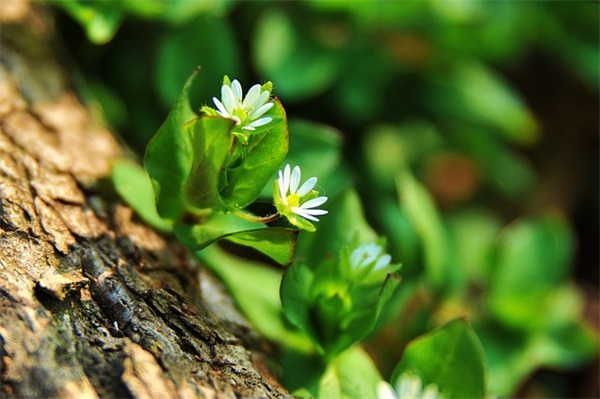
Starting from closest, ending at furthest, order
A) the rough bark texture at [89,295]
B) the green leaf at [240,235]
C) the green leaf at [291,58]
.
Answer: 1. the rough bark texture at [89,295]
2. the green leaf at [240,235]
3. the green leaf at [291,58]

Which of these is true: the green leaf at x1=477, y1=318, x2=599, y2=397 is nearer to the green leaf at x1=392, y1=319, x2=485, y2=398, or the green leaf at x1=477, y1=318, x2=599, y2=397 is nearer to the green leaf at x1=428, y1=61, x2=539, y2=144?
the green leaf at x1=392, y1=319, x2=485, y2=398

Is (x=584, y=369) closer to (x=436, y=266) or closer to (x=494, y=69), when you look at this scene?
(x=436, y=266)

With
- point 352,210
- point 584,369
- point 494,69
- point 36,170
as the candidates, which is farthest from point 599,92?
point 36,170

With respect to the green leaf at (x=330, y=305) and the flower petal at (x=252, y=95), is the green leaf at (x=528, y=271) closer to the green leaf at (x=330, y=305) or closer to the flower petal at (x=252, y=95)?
the green leaf at (x=330, y=305)

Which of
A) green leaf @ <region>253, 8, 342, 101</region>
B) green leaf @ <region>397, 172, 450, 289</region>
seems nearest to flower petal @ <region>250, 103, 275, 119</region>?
green leaf @ <region>397, 172, 450, 289</region>

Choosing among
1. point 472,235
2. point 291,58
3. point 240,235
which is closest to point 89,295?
point 240,235

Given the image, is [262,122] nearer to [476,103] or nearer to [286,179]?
[286,179]

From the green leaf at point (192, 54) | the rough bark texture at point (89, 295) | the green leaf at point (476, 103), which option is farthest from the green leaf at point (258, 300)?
the green leaf at point (476, 103)
